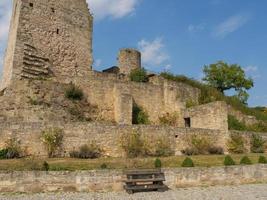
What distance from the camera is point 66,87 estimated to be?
22.7 m

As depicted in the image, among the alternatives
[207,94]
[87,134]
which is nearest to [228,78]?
[207,94]

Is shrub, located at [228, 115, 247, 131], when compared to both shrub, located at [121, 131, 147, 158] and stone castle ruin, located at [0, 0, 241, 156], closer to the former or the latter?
stone castle ruin, located at [0, 0, 241, 156]

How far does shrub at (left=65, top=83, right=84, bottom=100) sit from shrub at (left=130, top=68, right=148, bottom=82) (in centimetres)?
670

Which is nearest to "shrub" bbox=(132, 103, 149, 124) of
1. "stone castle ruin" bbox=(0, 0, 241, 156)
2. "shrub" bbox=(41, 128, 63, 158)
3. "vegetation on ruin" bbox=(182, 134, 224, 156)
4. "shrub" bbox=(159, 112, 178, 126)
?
"stone castle ruin" bbox=(0, 0, 241, 156)

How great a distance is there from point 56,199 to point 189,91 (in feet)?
64.0

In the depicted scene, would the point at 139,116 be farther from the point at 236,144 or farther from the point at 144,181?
the point at 144,181

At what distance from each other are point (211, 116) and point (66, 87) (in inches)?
374

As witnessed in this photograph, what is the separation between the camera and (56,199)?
430 inches

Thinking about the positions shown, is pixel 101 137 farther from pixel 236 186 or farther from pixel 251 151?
pixel 251 151

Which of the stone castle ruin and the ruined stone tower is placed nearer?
the stone castle ruin

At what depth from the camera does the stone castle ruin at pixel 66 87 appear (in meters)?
18.2

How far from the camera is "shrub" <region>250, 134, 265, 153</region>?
A: 23.0 m

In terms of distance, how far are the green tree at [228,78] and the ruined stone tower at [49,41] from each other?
16.0 m

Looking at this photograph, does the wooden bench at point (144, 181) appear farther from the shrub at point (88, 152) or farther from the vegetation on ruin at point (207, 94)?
the vegetation on ruin at point (207, 94)
